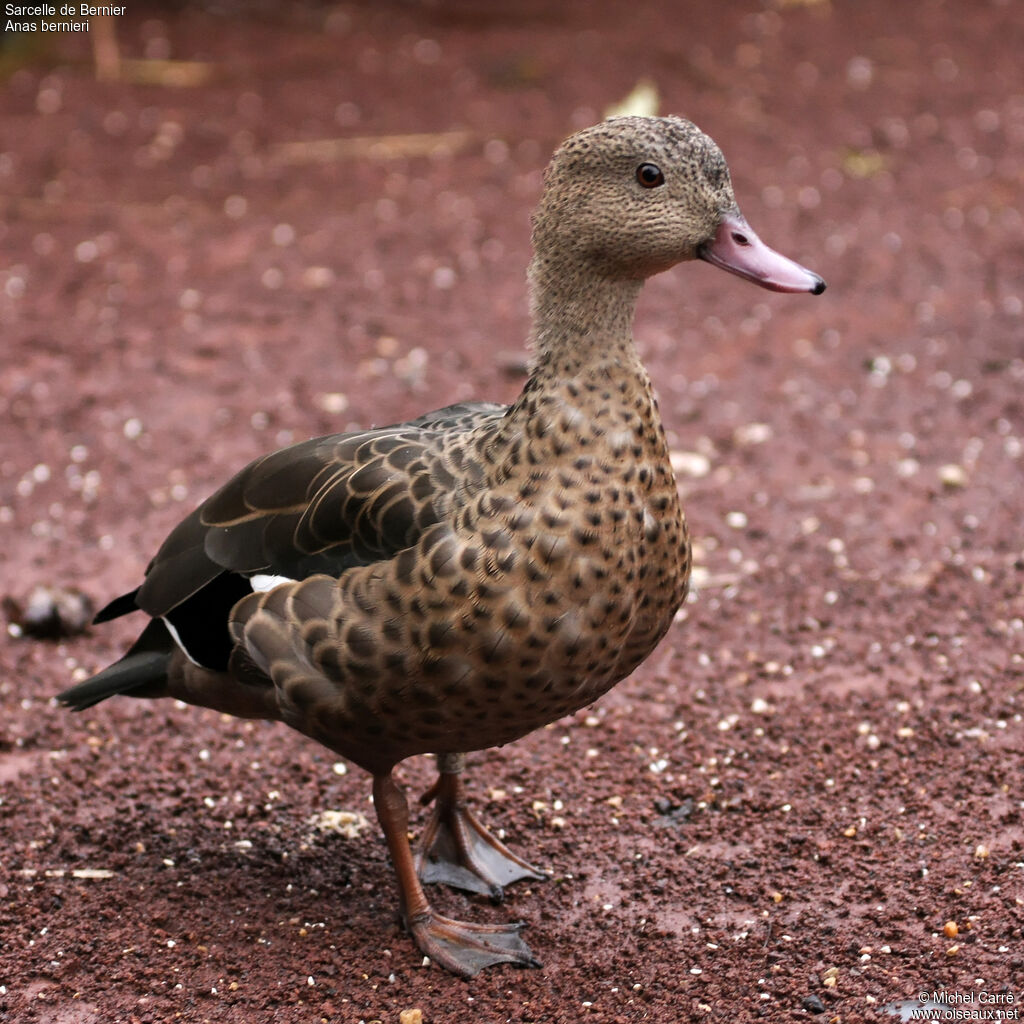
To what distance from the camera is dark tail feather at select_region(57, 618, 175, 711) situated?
3.59 metres

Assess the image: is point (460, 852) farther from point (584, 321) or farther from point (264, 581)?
point (584, 321)

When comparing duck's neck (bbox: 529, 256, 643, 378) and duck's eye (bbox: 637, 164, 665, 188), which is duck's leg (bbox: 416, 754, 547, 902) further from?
duck's eye (bbox: 637, 164, 665, 188)

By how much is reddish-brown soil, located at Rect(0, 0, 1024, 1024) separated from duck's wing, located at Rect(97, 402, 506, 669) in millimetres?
734

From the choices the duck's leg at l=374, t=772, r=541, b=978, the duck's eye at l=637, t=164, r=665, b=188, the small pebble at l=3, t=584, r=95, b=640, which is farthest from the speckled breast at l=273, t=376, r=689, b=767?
the small pebble at l=3, t=584, r=95, b=640

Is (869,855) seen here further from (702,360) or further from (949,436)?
(702,360)

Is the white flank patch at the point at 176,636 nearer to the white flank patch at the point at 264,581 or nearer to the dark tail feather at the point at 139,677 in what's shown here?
the dark tail feather at the point at 139,677

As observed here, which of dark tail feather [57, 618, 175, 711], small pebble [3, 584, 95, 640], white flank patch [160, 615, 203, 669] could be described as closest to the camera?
white flank patch [160, 615, 203, 669]

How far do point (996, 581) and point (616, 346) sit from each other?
2378 mm

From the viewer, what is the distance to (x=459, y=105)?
30.8ft

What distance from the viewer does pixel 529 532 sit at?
295cm

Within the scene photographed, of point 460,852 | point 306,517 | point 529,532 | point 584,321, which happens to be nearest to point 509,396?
point 460,852

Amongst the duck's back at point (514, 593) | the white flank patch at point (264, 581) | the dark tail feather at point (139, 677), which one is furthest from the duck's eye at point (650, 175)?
the dark tail feather at point (139, 677)

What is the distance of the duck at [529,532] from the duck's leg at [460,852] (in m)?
0.31

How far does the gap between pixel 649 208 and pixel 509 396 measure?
11.3ft
